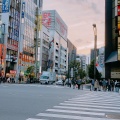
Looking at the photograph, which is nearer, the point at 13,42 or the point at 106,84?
the point at 106,84

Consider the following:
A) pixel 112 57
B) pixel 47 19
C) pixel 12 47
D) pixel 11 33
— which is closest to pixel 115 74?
pixel 112 57

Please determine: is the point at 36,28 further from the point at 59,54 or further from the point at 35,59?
the point at 59,54

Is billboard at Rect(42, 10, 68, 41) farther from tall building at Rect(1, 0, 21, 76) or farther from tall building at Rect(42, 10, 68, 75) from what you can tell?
tall building at Rect(1, 0, 21, 76)

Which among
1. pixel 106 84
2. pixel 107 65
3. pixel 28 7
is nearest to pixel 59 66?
pixel 28 7

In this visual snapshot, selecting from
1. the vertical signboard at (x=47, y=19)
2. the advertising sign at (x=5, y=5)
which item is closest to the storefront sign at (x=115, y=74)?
the advertising sign at (x=5, y=5)

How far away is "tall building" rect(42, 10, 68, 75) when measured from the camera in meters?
120

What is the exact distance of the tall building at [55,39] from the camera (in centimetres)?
11950

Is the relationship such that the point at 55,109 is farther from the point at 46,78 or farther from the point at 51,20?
the point at 51,20

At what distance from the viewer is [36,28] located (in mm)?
92375

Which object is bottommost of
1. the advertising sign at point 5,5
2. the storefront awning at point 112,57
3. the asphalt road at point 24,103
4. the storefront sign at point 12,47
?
the asphalt road at point 24,103

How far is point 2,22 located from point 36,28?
24421 millimetres

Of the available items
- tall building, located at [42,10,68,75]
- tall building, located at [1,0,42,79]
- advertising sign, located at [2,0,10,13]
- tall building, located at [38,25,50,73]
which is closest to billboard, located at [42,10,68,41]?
tall building, located at [42,10,68,75]

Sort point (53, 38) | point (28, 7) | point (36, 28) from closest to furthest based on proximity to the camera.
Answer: point (28, 7) < point (36, 28) < point (53, 38)

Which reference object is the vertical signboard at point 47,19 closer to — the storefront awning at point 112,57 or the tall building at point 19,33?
the tall building at point 19,33
